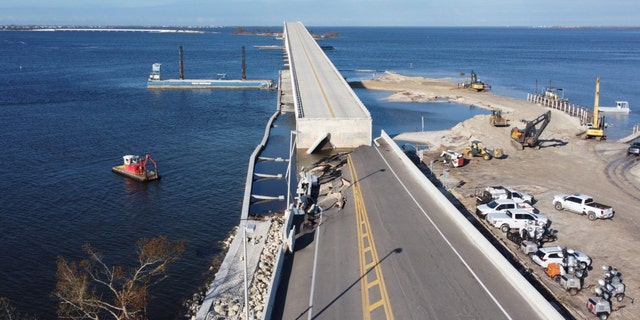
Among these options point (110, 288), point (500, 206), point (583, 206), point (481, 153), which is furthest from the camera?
point (481, 153)

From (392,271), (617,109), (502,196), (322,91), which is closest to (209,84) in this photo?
(322,91)

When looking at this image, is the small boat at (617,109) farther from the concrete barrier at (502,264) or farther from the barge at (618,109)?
the concrete barrier at (502,264)

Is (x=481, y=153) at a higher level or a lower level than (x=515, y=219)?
higher

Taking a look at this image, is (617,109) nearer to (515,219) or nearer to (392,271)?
(515,219)

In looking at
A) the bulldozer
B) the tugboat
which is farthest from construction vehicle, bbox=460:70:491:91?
the tugboat

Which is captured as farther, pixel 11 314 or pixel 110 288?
pixel 110 288

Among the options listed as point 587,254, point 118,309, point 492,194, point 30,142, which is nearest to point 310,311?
point 118,309

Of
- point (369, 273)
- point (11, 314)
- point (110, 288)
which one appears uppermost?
point (369, 273)
